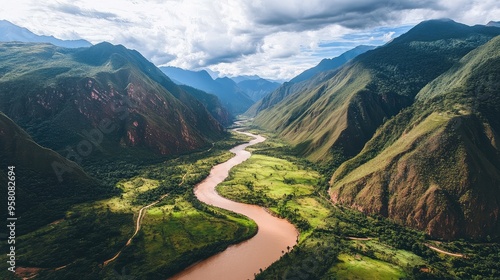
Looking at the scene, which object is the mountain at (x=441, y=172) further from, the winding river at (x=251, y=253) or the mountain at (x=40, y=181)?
the mountain at (x=40, y=181)

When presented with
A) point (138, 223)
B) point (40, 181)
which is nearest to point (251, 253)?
point (138, 223)

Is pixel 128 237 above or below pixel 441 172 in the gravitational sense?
below

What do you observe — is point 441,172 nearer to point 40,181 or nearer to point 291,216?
point 291,216

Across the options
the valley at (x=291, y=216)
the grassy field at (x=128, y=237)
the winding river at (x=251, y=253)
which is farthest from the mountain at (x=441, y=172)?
the grassy field at (x=128, y=237)

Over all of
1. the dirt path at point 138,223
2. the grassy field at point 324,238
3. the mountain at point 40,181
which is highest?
the mountain at point 40,181

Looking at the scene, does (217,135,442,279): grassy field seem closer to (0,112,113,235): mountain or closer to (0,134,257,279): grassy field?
(0,134,257,279): grassy field
